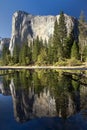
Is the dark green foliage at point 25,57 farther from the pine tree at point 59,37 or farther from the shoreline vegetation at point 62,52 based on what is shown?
the pine tree at point 59,37

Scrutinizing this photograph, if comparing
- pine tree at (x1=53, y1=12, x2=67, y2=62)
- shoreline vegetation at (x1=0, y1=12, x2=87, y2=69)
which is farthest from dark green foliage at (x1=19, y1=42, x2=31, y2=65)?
pine tree at (x1=53, y1=12, x2=67, y2=62)

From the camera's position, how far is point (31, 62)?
113438 mm

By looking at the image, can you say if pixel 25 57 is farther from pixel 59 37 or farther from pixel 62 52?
pixel 62 52

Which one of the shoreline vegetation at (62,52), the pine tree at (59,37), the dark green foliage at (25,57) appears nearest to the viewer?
the shoreline vegetation at (62,52)

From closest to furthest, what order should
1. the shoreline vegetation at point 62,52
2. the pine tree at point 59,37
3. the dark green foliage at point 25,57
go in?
the shoreline vegetation at point 62,52 < the pine tree at point 59,37 < the dark green foliage at point 25,57

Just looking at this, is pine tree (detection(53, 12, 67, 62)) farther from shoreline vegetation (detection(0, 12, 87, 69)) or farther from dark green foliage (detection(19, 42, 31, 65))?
dark green foliage (detection(19, 42, 31, 65))

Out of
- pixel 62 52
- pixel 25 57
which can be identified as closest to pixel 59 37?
pixel 62 52

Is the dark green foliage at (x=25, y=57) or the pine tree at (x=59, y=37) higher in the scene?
the pine tree at (x=59, y=37)

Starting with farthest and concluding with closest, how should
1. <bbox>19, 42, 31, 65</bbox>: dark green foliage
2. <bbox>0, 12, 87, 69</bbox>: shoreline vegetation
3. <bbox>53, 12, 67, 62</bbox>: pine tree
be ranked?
<bbox>19, 42, 31, 65</bbox>: dark green foliage
<bbox>53, 12, 67, 62</bbox>: pine tree
<bbox>0, 12, 87, 69</bbox>: shoreline vegetation

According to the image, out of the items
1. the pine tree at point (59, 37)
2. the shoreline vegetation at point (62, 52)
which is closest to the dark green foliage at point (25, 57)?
the shoreline vegetation at point (62, 52)

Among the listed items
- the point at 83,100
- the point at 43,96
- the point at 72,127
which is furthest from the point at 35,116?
the point at 43,96

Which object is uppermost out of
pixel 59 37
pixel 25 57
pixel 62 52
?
pixel 59 37

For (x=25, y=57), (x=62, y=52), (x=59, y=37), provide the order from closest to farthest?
(x=62, y=52) → (x=59, y=37) → (x=25, y=57)

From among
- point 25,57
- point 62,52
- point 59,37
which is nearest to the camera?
point 62,52
